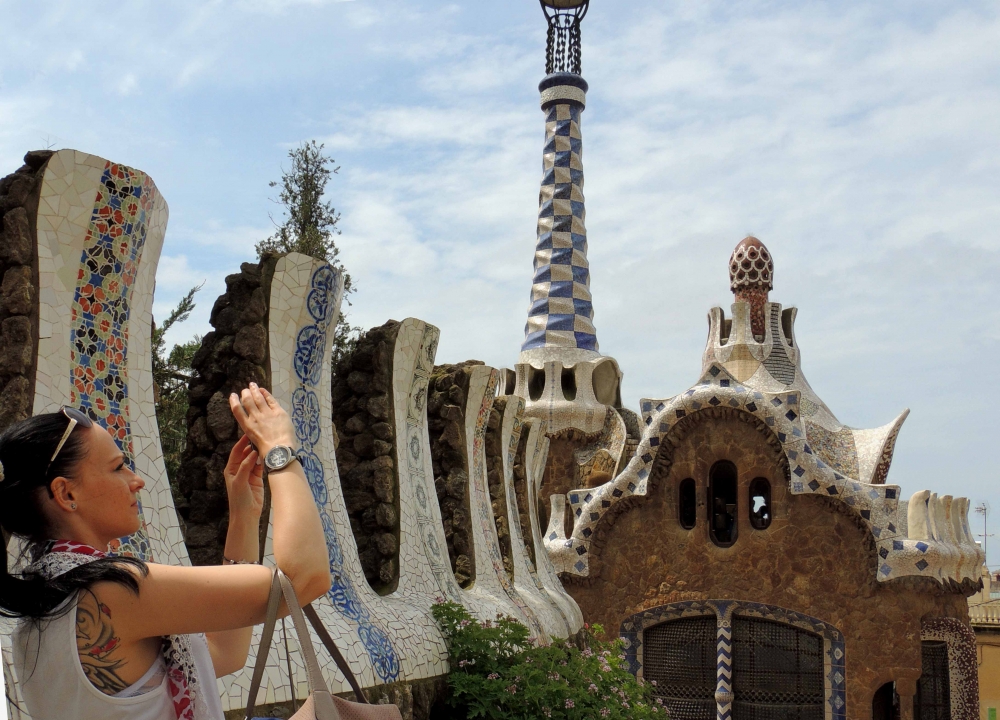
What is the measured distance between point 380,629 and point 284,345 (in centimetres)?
130

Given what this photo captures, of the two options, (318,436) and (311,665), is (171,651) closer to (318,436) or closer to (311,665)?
(311,665)

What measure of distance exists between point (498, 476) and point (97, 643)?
22.6 ft

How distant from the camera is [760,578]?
45.6ft

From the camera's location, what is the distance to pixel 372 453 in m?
5.90

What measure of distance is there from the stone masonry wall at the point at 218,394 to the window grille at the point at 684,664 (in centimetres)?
1032

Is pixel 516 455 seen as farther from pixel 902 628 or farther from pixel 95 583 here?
pixel 95 583

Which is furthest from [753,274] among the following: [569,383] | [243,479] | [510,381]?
[243,479]

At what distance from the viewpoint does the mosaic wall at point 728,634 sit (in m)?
13.4

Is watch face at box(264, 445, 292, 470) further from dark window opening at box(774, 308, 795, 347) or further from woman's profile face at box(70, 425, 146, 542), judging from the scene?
dark window opening at box(774, 308, 795, 347)

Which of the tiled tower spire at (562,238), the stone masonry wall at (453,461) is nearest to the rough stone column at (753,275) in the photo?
the tiled tower spire at (562,238)

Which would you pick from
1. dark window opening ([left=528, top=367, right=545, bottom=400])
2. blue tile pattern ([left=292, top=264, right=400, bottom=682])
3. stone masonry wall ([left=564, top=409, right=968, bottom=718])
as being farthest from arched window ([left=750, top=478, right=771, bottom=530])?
blue tile pattern ([left=292, top=264, right=400, bottom=682])

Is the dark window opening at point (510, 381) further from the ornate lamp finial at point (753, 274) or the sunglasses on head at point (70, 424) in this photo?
the sunglasses on head at point (70, 424)

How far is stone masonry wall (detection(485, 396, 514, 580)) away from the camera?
27.2 feet

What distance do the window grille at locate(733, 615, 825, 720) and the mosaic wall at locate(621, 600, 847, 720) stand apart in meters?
0.10
